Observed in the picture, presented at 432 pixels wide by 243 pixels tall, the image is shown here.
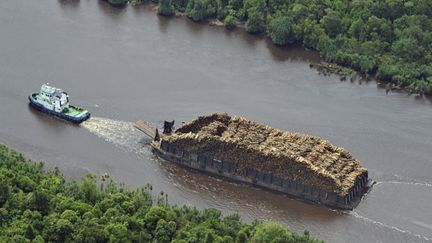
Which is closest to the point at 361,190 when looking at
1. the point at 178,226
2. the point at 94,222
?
the point at 178,226

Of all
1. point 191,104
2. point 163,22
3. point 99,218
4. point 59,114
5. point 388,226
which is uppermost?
point 163,22

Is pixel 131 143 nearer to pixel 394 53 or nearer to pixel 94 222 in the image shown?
pixel 94 222

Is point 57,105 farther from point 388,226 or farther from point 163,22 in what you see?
point 388,226

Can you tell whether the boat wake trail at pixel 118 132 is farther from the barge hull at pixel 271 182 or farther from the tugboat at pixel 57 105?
the barge hull at pixel 271 182

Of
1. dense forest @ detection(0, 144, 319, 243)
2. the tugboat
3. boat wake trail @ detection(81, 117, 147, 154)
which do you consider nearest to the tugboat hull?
the tugboat

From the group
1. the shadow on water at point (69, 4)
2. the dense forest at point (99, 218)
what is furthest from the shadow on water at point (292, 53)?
the dense forest at point (99, 218)

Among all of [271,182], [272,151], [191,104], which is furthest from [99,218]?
[191,104]
